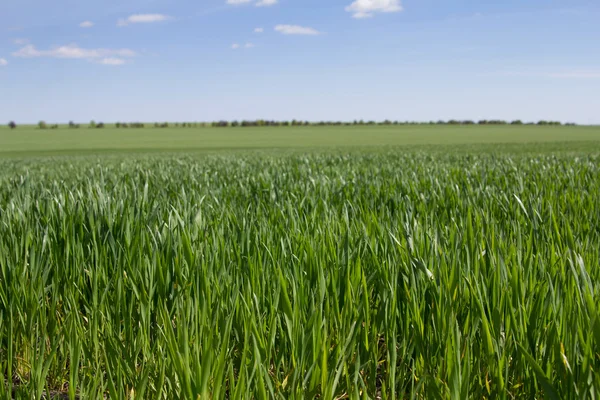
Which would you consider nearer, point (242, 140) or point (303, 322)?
point (303, 322)

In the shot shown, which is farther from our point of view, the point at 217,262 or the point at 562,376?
the point at 217,262

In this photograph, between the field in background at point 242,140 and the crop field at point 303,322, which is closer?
the crop field at point 303,322

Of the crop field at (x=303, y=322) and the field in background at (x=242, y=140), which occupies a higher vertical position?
the field in background at (x=242, y=140)

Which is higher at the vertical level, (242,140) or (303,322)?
(242,140)

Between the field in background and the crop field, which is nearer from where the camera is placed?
the crop field

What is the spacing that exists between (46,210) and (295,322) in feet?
6.98

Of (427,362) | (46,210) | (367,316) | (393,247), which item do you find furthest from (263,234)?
(46,210)

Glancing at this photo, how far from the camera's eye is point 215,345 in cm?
134

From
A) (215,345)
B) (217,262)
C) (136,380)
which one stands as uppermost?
(217,262)

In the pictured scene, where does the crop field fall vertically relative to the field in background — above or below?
below

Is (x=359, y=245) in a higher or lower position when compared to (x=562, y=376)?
higher

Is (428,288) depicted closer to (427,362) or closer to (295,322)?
(427,362)

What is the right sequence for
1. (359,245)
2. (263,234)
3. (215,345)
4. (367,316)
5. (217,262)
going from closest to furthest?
(215,345)
(367,316)
(217,262)
(359,245)
(263,234)

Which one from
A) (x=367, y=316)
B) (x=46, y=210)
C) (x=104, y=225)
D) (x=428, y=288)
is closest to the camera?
(x=367, y=316)
